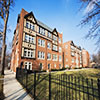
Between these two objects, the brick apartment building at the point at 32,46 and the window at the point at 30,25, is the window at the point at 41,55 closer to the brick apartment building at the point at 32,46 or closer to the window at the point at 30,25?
the brick apartment building at the point at 32,46

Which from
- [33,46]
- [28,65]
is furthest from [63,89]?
[33,46]

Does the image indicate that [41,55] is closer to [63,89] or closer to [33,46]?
[33,46]

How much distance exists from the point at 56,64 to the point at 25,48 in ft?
41.5

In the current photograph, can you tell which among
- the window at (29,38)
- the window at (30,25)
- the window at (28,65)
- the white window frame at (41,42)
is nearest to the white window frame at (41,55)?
the white window frame at (41,42)

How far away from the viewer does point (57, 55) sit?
24.3 metres

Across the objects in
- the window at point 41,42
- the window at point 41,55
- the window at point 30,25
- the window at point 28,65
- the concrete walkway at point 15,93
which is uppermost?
the window at point 30,25

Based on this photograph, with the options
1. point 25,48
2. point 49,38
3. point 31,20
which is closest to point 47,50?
point 49,38

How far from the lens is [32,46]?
16.4m

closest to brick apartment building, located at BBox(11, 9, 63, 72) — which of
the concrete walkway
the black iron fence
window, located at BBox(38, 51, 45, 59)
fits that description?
window, located at BBox(38, 51, 45, 59)

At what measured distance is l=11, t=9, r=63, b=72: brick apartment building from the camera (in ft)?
47.5

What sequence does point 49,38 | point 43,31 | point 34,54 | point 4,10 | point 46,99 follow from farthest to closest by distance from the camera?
point 49,38 → point 43,31 → point 34,54 → point 4,10 → point 46,99

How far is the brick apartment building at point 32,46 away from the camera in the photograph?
14.5 meters

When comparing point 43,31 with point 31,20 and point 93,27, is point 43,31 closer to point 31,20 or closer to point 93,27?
point 31,20

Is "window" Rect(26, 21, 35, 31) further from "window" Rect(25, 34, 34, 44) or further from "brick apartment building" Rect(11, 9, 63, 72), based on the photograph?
"window" Rect(25, 34, 34, 44)
